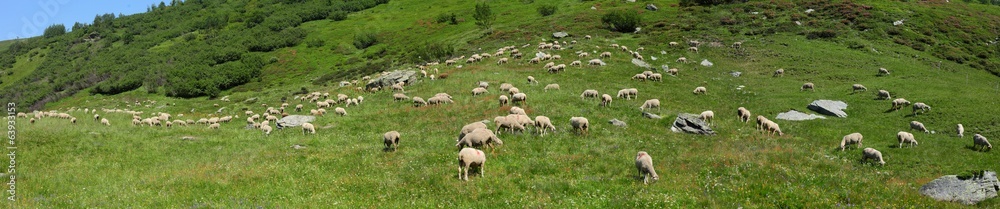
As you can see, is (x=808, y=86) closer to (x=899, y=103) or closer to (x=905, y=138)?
(x=899, y=103)

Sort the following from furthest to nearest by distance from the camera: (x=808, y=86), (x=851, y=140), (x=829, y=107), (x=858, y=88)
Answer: (x=808, y=86)
(x=858, y=88)
(x=829, y=107)
(x=851, y=140)

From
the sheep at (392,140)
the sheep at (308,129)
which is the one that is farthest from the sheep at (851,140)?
the sheep at (308,129)

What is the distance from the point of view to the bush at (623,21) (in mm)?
93562

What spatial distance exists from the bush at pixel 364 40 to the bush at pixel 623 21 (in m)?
68.9

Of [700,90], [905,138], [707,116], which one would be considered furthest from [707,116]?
[700,90]

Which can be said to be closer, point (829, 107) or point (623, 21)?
point (829, 107)

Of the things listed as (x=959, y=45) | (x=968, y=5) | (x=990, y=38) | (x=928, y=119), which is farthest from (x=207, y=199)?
(x=968, y=5)

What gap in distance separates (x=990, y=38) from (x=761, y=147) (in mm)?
84764

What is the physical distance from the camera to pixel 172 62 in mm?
150125

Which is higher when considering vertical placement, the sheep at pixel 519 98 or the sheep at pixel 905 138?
the sheep at pixel 519 98

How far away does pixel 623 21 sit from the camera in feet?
307

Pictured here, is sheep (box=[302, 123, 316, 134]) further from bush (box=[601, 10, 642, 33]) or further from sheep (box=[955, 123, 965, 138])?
bush (box=[601, 10, 642, 33])

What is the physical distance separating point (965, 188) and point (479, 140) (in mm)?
16519

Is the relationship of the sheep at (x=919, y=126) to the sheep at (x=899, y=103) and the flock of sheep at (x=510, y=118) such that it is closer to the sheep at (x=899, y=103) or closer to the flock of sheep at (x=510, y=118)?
the flock of sheep at (x=510, y=118)
